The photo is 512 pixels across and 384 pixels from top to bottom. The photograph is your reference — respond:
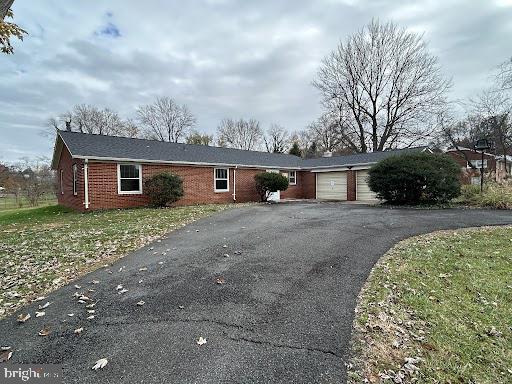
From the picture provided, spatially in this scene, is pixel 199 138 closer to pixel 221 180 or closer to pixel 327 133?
pixel 327 133

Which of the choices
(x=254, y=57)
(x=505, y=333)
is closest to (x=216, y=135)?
(x=254, y=57)

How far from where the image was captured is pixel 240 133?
141 feet

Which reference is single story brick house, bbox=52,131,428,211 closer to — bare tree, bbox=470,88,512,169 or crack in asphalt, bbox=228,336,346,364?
crack in asphalt, bbox=228,336,346,364

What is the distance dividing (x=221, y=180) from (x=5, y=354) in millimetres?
14931

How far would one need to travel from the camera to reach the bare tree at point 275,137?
43656 mm

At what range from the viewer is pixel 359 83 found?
93.2 feet

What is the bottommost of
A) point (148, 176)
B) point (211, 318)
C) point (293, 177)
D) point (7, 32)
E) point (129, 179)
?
point (211, 318)

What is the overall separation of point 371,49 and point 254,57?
A: 16.2 meters

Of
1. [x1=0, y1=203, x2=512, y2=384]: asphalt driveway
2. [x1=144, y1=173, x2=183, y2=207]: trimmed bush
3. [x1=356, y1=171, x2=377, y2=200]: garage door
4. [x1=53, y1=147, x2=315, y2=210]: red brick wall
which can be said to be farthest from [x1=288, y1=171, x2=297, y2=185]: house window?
[x1=0, y1=203, x2=512, y2=384]: asphalt driveway

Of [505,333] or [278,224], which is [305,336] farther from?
[278,224]

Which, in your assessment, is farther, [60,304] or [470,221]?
[470,221]

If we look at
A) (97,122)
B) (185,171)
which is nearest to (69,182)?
(185,171)
